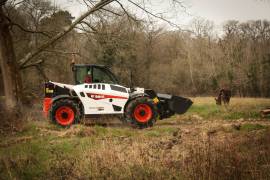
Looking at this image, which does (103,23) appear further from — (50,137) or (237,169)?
(237,169)

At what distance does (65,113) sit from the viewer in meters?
12.9

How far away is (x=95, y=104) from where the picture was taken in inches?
505

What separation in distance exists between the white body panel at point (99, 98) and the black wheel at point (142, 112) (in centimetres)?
51

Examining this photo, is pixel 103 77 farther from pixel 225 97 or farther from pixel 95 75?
pixel 225 97

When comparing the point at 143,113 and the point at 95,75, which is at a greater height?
the point at 95,75

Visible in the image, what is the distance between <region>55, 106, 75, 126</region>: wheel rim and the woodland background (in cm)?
487

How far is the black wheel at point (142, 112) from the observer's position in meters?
12.9

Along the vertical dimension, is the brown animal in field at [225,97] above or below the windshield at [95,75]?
below

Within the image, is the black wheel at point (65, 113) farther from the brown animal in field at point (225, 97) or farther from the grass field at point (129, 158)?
the brown animal in field at point (225, 97)

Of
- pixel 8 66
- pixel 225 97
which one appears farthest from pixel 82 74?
pixel 225 97

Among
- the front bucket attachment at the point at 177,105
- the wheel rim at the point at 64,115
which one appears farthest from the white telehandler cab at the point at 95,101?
the front bucket attachment at the point at 177,105

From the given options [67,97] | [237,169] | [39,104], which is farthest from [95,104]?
[39,104]

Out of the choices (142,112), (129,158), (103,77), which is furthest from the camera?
(103,77)

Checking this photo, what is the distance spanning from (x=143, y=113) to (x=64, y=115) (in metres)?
3.08
